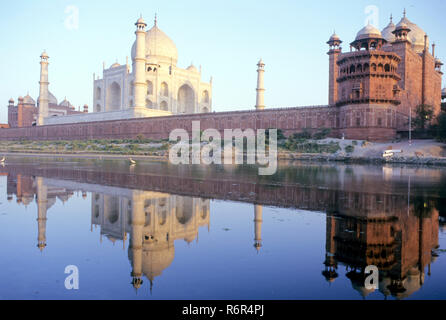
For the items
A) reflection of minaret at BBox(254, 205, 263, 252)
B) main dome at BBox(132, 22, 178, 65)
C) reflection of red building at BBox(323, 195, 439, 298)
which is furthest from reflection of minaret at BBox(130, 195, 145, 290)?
main dome at BBox(132, 22, 178, 65)

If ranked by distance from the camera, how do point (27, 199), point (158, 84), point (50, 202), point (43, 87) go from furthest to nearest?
point (43, 87)
point (158, 84)
point (27, 199)
point (50, 202)

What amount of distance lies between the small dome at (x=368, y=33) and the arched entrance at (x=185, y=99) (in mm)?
30722

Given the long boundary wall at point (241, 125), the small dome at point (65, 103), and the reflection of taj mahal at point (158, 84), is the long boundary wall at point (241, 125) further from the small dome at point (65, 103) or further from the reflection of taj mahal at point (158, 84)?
the small dome at point (65, 103)

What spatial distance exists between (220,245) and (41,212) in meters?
4.11

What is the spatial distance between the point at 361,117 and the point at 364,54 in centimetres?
531

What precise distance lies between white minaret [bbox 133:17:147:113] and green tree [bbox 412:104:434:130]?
30724 mm

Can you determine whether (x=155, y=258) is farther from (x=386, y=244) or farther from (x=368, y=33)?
(x=368, y=33)

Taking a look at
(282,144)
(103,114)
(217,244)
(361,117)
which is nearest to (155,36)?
(103,114)

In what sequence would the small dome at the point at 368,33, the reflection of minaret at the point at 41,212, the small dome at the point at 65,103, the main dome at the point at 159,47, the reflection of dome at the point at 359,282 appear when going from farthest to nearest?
the small dome at the point at 65,103 < the main dome at the point at 159,47 < the small dome at the point at 368,33 < the reflection of minaret at the point at 41,212 < the reflection of dome at the point at 359,282

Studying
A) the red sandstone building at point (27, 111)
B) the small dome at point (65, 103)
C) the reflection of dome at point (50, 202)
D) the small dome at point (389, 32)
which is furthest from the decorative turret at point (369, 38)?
the small dome at point (65, 103)

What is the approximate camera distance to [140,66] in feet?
151

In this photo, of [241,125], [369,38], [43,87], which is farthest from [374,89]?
[43,87]

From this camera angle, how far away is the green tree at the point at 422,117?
3350 centimetres

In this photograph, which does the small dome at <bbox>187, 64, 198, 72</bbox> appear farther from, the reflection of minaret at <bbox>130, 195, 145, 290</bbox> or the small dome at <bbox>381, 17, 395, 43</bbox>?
the reflection of minaret at <bbox>130, 195, 145, 290</bbox>
